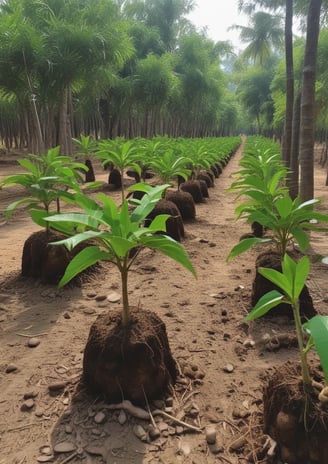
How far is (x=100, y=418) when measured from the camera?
70.5 inches

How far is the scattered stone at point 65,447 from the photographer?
1.61 m

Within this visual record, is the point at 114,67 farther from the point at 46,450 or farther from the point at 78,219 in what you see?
the point at 46,450

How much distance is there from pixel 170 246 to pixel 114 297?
5.49ft

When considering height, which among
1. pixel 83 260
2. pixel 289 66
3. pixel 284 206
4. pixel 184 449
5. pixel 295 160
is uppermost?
pixel 289 66

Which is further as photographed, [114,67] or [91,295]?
[114,67]

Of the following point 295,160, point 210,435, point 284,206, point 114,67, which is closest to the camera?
point 210,435

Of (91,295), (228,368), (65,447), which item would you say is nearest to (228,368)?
(228,368)

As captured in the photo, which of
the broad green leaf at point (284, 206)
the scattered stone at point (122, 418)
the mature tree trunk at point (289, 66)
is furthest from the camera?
the mature tree trunk at point (289, 66)

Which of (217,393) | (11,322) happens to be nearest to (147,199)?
(217,393)

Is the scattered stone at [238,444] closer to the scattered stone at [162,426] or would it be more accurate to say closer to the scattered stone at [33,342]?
the scattered stone at [162,426]

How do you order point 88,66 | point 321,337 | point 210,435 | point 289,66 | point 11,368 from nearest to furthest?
point 321,337, point 210,435, point 11,368, point 289,66, point 88,66

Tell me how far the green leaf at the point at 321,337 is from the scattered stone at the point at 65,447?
1.19 metres

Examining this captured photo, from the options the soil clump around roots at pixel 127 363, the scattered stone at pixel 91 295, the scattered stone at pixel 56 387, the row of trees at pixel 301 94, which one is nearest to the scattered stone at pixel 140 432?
the soil clump around roots at pixel 127 363

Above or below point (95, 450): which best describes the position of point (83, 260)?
above
